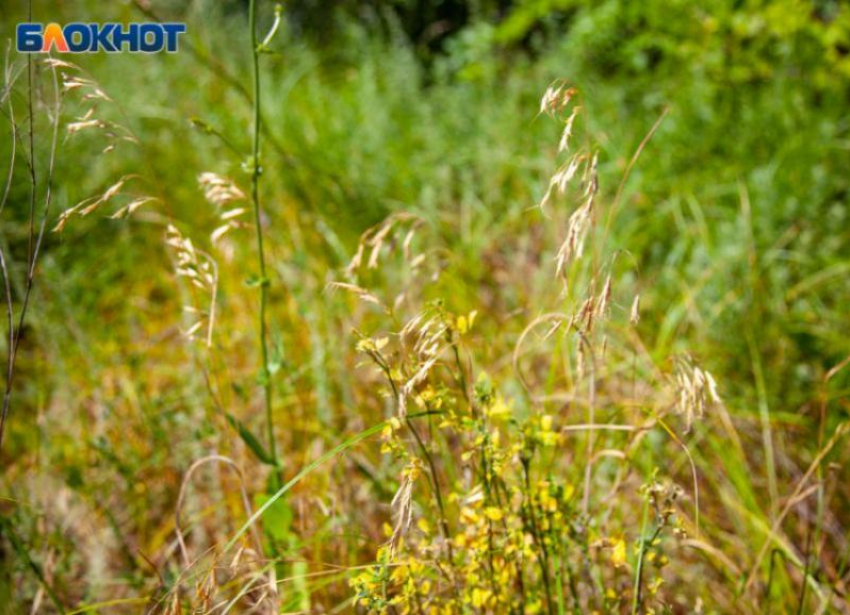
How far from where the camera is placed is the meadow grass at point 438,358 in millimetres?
1082

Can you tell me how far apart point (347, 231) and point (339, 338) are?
652mm

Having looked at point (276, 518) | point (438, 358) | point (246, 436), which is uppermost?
point (438, 358)

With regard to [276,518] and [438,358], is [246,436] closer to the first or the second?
[276,518]

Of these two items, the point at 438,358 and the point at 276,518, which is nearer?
the point at 438,358

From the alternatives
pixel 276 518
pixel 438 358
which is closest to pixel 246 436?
pixel 276 518

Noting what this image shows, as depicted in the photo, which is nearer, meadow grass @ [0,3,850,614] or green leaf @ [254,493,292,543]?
meadow grass @ [0,3,850,614]

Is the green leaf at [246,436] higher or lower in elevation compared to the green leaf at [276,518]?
higher

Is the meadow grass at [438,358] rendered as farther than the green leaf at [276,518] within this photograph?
No

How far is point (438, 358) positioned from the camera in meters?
1.07

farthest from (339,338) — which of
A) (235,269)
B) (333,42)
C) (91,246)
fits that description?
(333,42)

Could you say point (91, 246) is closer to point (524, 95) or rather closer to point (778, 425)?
point (524, 95)

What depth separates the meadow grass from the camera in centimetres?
108

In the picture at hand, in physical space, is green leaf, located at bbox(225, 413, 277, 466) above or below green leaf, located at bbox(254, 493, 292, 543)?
above

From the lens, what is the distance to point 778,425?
6.28ft
